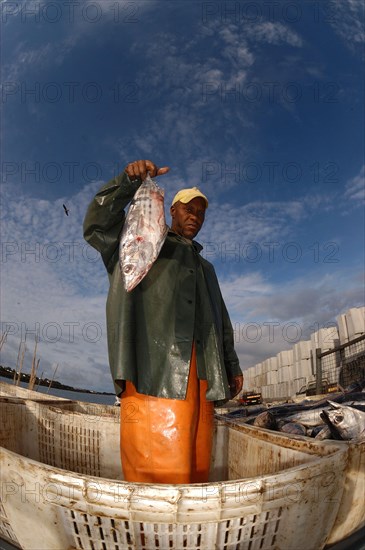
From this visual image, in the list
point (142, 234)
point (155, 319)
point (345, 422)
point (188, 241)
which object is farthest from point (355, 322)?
point (142, 234)

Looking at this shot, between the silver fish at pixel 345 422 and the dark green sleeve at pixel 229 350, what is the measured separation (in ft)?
3.76

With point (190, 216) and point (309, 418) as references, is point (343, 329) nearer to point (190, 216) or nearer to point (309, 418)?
point (309, 418)

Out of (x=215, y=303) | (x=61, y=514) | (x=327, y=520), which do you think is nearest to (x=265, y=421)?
(x=215, y=303)

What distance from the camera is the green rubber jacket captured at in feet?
7.91

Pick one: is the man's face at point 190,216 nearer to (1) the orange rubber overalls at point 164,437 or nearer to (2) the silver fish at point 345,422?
(1) the orange rubber overalls at point 164,437

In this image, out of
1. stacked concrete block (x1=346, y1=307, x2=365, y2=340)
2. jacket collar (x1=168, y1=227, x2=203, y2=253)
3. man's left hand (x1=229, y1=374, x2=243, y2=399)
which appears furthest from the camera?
stacked concrete block (x1=346, y1=307, x2=365, y2=340)

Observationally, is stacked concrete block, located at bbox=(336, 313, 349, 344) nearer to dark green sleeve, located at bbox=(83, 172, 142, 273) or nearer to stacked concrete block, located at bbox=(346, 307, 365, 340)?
stacked concrete block, located at bbox=(346, 307, 365, 340)

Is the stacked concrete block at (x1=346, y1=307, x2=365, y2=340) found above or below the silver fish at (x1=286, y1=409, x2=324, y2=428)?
above

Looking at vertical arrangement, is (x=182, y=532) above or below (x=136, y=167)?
below

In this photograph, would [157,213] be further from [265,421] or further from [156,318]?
[265,421]

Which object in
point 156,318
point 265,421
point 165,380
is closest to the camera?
point 165,380

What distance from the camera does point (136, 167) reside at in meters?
2.44

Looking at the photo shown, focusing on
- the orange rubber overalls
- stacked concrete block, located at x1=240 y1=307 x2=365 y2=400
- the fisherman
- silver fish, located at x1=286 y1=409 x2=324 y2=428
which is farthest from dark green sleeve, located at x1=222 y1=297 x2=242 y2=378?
stacked concrete block, located at x1=240 y1=307 x2=365 y2=400

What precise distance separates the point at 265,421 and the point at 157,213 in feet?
12.3
